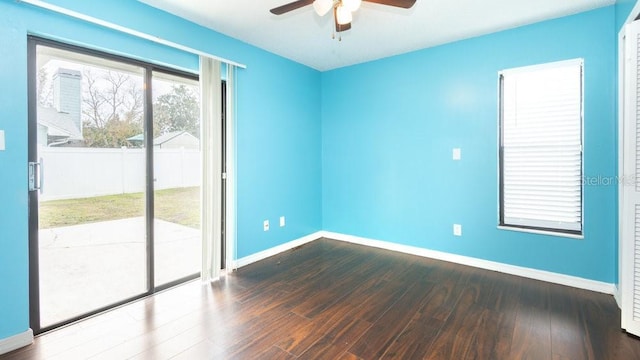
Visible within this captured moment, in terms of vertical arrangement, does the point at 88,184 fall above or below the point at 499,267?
above

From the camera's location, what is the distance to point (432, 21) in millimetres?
2932

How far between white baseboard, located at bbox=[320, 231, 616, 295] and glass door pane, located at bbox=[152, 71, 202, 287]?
2261mm

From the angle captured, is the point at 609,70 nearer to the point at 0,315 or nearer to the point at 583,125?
the point at 583,125

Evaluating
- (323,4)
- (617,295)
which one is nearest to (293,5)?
(323,4)

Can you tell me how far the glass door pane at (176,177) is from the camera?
9.36ft

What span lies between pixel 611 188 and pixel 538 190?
1.79 ft

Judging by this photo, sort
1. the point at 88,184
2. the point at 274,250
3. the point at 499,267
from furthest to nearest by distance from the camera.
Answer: the point at 274,250, the point at 499,267, the point at 88,184

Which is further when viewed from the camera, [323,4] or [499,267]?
[499,267]

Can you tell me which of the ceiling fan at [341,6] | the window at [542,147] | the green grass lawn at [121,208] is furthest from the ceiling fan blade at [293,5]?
the window at [542,147]

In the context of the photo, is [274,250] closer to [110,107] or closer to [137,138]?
[137,138]

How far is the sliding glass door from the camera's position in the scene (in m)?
2.19

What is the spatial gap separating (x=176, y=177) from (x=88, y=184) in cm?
75

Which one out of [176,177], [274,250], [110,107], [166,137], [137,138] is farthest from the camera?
[274,250]

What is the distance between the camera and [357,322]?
2.31 meters
